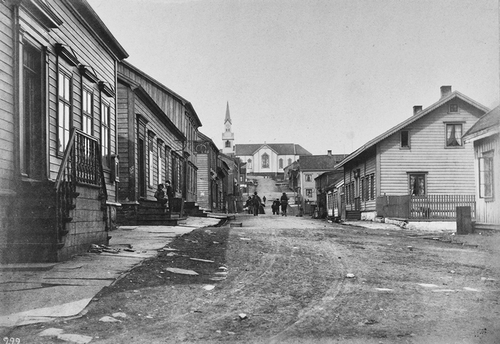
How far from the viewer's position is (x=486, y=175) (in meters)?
18.0

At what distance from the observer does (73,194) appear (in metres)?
8.26

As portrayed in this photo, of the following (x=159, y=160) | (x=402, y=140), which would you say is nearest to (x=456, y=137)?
(x=402, y=140)

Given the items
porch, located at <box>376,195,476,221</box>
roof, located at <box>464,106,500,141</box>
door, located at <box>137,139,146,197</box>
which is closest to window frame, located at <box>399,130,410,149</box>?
porch, located at <box>376,195,476,221</box>

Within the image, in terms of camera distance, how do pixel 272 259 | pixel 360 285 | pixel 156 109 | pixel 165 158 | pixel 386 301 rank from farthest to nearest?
1. pixel 165 158
2. pixel 156 109
3. pixel 272 259
4. pixel 360 285
5. pixel 386 301


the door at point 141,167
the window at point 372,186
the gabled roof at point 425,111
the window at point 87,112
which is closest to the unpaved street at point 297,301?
the window at point 87,112

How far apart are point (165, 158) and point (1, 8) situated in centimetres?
1873

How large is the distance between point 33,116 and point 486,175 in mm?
14395

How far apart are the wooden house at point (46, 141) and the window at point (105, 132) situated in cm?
171

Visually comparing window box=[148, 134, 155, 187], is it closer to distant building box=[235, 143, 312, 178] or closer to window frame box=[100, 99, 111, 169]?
window frame box=[100, 99, 111, 169]

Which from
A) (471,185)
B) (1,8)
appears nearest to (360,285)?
(1,8)

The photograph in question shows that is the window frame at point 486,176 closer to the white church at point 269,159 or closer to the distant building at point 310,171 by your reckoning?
the distant building at point 310,171

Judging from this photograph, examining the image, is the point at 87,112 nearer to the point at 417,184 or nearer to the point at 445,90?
the point at 417,184

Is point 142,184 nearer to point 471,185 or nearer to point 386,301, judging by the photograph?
point 386,301

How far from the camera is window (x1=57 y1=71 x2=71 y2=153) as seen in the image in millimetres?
10805
